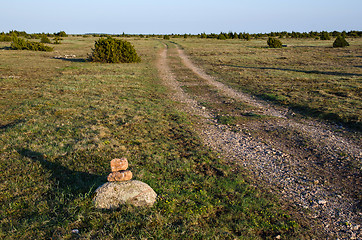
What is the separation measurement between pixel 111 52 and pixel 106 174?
26870mm

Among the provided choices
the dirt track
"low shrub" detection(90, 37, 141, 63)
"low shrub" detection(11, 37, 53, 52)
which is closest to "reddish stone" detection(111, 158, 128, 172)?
the dirt track

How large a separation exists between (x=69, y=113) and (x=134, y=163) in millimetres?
5769

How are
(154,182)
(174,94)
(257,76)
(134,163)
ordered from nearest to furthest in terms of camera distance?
(154,182)
(134,163)
(174,94)
(257,76)

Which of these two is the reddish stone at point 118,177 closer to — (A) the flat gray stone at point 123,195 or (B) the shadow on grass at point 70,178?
(A) the flat gray stone at point 123,195

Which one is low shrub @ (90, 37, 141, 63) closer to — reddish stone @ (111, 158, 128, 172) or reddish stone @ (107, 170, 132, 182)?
reddish stone @ (111, 158, 128, 172)

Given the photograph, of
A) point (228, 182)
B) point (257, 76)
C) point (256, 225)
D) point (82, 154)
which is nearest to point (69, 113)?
point (82, 154)

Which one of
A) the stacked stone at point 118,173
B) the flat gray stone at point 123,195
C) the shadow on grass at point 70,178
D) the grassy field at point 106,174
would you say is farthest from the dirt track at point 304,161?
the shadow on grass at point 70,178

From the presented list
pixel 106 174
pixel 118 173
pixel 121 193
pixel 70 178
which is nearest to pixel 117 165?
pixel 118 173

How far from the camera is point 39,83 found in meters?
18.0

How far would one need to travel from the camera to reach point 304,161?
718 cm

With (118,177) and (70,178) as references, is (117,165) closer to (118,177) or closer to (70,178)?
(118,177)

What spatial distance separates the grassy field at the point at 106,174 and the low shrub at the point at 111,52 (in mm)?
19618

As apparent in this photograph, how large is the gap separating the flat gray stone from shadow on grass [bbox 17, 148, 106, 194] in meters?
0.51

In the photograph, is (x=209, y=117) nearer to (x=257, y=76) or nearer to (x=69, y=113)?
(x=69, y=113)
